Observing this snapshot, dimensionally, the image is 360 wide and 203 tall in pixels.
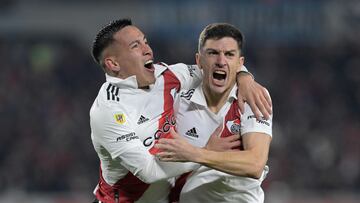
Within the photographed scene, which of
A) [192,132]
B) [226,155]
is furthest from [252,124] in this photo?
[192,132]

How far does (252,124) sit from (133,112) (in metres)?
0.78

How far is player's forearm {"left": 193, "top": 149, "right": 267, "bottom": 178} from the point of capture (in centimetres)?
497

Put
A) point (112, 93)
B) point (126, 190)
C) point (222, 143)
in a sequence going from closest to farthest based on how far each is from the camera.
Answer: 1. point (222, 143)
2. point (112, 93)
3. point (126, 190)

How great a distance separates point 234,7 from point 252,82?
14.1 meters

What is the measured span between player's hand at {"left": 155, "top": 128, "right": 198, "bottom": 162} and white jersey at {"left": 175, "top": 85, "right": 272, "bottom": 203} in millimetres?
472

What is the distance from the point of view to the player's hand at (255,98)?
5320mm

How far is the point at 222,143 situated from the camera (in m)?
5.21

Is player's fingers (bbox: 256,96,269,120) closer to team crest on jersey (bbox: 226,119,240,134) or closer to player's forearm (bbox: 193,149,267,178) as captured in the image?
team crest on jersey (bbox: 226,119,240,134)

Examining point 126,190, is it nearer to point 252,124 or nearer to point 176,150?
point 176,150

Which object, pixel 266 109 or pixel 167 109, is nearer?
pixel 266 109
